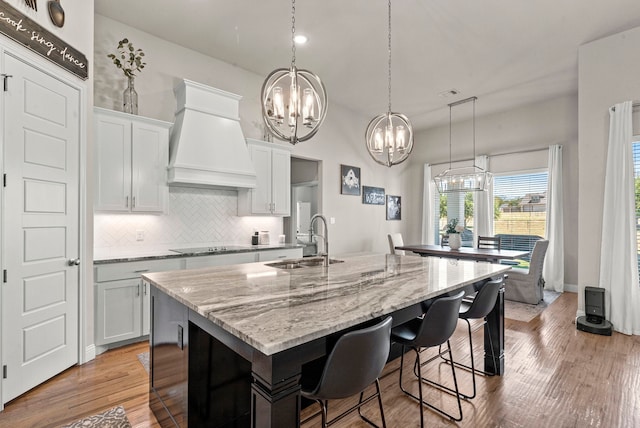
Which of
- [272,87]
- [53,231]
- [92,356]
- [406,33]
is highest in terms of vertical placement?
[406,33]

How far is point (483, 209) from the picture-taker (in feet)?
21.0

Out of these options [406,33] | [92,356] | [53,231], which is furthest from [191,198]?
[406,33]

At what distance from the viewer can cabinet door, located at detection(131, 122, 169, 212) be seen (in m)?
3.23

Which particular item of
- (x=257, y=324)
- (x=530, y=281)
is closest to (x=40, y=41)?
(x=257, y=324)

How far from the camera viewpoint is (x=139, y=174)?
3266 millimetres

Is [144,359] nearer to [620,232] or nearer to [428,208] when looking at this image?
[620,232]

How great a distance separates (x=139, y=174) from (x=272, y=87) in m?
1.90

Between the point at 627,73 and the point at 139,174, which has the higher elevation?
the point at 627,73

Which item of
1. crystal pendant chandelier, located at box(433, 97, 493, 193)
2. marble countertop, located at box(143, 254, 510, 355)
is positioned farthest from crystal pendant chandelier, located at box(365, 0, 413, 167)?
crystal pendant chandelier, located at box(433, 97, 493, 193)

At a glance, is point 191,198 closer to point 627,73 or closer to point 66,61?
point 66,61

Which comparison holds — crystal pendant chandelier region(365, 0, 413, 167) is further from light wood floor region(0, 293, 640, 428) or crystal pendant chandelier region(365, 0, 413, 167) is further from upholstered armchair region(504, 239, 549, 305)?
upholstered armchair region(504, 239, 549, 305)

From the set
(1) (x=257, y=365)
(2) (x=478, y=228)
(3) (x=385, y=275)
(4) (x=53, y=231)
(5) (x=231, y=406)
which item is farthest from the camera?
(2) (x=478, y=228)

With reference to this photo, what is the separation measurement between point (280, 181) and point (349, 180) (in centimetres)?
184

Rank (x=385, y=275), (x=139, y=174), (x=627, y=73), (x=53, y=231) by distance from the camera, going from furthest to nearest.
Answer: (x=627, y=73)
(x=139, y=174)
(x=53, y=231)
(x=385, y=275)
